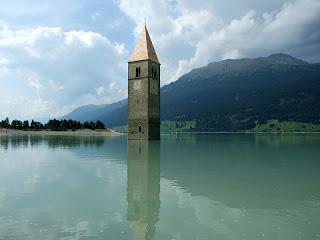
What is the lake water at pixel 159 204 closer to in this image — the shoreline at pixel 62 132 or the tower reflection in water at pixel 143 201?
the tower reflection in water at pixel 143 201

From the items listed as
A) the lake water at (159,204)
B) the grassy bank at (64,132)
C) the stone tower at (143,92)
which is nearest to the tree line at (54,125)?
the grassy bank at (64,132)

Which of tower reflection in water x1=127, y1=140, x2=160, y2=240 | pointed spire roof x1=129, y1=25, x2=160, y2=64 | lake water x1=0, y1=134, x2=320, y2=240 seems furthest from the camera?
pointed spire roof x1=129, y1=25, x2=160, y2=64

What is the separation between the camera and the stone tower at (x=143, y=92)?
8688cm

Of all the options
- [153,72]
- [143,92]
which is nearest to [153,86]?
[153,72]

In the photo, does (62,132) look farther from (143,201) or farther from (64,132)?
(143,201)

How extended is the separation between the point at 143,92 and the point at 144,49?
1152 centimetres

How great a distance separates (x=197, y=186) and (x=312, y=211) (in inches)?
290

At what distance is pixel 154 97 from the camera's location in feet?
295

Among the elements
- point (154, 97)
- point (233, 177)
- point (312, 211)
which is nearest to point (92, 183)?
point (233, 177)

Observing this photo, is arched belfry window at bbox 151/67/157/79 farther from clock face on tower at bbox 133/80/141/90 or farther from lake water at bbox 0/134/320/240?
lake water at bbox 0/134/320/240

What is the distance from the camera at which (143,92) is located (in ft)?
287

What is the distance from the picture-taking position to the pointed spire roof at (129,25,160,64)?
89.0 metres

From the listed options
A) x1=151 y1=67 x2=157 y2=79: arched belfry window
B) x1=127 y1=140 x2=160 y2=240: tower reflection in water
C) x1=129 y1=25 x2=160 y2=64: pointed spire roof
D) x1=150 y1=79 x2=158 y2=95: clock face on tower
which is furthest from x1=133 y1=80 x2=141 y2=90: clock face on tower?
x1=127 y1=140 x2=160 y2=240: tower reflection in water

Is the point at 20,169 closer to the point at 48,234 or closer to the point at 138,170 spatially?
the point at 138,170
